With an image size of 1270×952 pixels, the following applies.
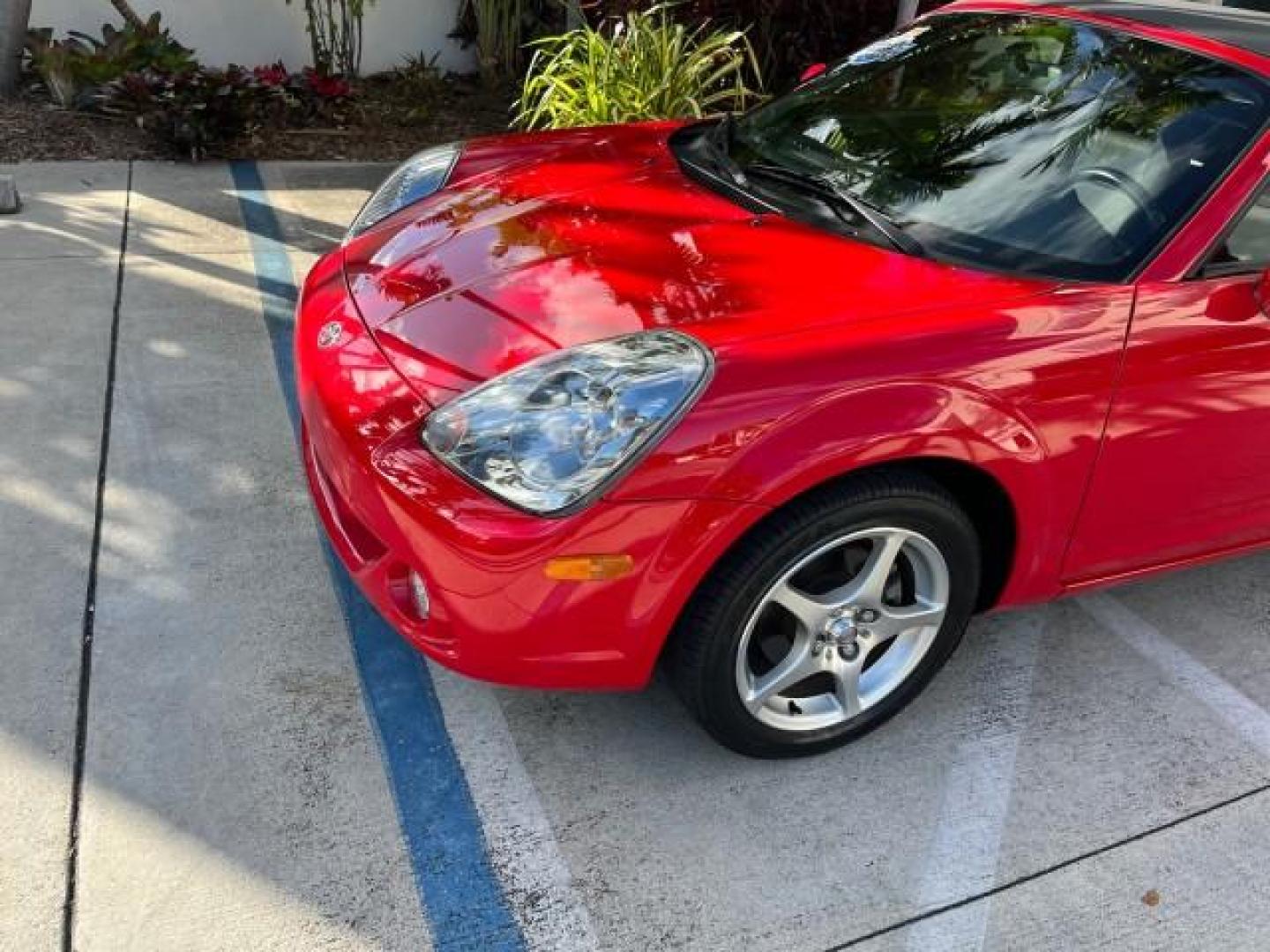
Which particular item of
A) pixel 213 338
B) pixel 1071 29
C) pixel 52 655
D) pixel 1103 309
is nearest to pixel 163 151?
pixel 213 338

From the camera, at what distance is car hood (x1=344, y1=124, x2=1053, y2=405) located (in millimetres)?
2283

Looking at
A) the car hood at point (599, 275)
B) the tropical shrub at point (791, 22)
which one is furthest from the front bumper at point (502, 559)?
the tropical shrub at point (791, 22)

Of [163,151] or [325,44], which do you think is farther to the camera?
[325,44]

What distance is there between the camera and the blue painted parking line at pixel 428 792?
2.08 meters

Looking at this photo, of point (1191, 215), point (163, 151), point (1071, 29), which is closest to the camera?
point (1191, 215)

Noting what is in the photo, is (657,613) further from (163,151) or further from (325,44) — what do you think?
(325,44)

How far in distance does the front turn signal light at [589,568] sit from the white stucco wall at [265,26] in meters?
6.01

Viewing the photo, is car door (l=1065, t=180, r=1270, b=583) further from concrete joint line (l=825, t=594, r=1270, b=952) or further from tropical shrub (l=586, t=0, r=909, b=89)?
tropical shrub (l=586, t=0, r=909, b=89)

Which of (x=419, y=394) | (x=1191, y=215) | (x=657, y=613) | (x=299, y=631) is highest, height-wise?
(x=1191, y=215)

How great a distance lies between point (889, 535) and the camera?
2283 mm

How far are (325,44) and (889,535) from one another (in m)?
Result: 6.09

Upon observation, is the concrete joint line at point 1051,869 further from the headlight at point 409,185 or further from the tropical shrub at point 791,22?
the tropical shrub at point 791,22

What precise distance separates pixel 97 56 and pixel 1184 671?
20.1 ft

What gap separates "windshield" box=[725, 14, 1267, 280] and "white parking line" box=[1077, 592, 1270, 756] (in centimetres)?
109
